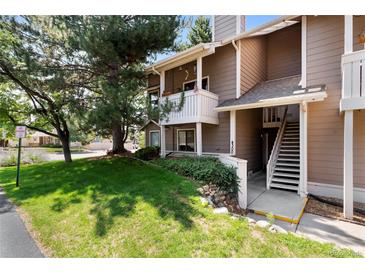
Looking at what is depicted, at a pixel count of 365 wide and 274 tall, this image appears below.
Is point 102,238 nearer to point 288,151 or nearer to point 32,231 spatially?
point 32,231

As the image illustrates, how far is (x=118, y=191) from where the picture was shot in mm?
5246

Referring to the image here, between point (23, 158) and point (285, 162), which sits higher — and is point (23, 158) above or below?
below

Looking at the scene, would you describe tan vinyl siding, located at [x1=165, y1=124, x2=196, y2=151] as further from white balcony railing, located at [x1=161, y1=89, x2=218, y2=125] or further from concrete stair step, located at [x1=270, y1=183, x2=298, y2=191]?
concrete stair step, located at [x1=270, y1=183, x2=298, y2=191]

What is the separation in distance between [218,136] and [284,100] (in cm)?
308

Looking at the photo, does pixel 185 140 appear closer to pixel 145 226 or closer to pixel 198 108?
pixel 198 108

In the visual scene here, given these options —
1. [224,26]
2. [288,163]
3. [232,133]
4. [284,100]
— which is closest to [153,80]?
[224,26]

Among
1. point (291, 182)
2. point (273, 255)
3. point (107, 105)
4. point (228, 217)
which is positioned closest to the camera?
point (273, 255)

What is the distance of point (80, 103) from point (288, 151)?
893cm

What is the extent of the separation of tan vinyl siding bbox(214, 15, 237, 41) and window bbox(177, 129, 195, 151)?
485 centimetres

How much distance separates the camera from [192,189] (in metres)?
4.95

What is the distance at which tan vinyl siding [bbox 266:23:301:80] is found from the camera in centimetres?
882

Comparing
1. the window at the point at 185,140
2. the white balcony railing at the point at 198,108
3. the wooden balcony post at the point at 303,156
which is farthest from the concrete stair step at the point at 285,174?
the window at the point at 185,140
